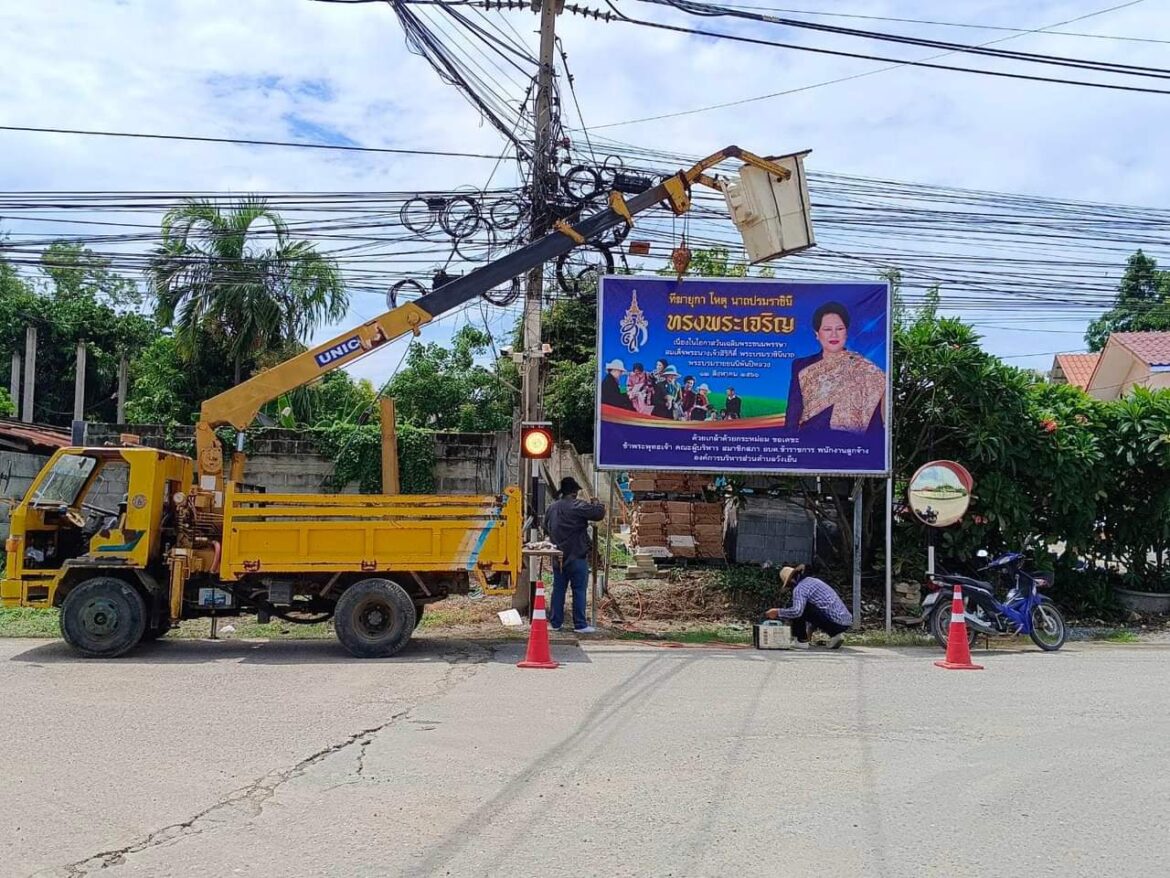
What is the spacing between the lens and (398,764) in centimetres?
627

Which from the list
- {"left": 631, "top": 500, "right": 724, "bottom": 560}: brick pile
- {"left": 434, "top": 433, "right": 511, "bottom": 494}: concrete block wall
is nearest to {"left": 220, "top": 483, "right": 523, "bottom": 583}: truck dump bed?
{"left": 631, "top": 500, "right": 724, "bottom": 560}: brick pile

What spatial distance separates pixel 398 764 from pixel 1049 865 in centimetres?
370

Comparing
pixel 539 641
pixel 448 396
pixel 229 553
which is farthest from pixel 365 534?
pixel 448 396

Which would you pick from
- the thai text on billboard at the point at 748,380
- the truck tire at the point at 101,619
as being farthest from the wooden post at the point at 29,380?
the thai text on billboard at the point at 748,380

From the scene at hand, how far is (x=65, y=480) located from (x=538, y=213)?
657 cm

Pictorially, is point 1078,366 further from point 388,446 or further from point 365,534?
point 365,534

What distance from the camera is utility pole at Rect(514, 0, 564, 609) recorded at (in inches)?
508

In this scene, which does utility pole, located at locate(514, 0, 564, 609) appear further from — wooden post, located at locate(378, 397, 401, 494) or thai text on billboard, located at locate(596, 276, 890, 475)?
wooden post, located at locate(378, 397, 401, 494)

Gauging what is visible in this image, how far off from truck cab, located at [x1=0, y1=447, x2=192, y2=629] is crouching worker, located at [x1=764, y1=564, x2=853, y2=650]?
6.93 meters

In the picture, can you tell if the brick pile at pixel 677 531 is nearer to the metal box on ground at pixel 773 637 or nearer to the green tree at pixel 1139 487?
the metal box on ground at pixel 773 637

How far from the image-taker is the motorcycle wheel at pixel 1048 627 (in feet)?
38.5

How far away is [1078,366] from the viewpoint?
141ft

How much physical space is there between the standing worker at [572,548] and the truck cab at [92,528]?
14.4ft

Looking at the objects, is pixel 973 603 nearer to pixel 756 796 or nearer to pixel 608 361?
pixel 608 361
